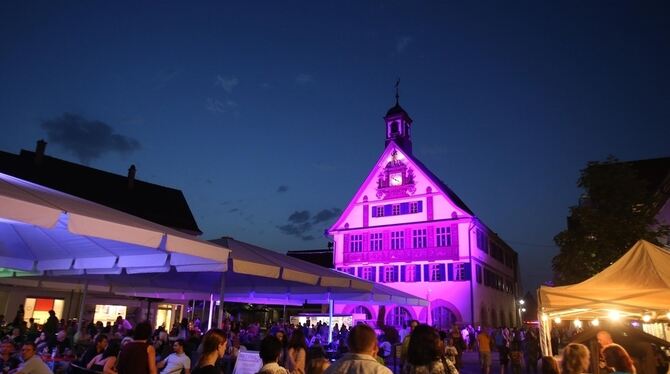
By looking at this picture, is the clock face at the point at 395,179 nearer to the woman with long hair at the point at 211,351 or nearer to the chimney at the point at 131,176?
the chimney at the point at 131,176

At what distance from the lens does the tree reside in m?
17.2

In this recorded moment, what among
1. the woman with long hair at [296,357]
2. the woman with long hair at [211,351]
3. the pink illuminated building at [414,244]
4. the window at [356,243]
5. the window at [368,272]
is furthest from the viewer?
the window at [356,243]

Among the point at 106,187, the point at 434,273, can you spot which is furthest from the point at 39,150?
the point at 434,273

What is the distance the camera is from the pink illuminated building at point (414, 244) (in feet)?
111

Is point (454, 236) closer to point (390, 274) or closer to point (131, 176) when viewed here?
point (390, 274)

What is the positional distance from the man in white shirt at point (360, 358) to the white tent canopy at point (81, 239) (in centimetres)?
341

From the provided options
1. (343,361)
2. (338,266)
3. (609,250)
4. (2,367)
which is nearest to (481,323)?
(338,266)

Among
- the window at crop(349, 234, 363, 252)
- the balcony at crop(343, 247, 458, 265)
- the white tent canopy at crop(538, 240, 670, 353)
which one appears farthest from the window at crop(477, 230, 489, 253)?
the white tent canopy at crop(538, 240, 670, 353)

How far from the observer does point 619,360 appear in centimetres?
559

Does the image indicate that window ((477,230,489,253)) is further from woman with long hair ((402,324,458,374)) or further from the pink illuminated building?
woman with long hair ((402,324,458,374))

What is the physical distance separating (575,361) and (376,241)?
31905 mm

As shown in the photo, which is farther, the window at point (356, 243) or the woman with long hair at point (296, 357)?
the window at point (356, 243)

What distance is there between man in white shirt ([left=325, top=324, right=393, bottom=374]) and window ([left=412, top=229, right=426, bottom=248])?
32339 mm

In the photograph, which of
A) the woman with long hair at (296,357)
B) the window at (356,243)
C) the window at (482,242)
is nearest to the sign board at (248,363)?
the woman with long hair at (296,357)
